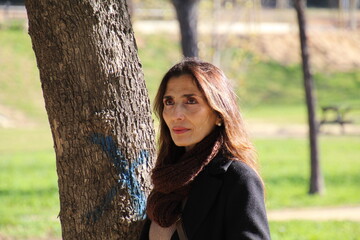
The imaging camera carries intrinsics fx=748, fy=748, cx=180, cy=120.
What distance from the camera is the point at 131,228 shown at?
11.7 ft

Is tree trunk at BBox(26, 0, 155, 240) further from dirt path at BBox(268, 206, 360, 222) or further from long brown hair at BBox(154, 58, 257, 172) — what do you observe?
dirt path at BBox(268, 206, 360, 222)

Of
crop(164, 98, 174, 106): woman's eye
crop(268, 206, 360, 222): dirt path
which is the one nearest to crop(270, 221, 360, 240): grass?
crop(268, 206, 360, 222): dirt path

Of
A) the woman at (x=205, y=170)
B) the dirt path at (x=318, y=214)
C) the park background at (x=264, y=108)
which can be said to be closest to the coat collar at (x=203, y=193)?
the woman at (x=205, y=170)

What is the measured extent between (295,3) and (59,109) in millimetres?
9673

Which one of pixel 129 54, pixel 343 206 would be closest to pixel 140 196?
pixel 129 54

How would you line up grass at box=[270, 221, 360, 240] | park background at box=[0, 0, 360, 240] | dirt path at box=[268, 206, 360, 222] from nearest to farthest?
grass at box=[270, 221, 360, 240], dirt path at box=[268, 206, 360, 222], park background at box=[0, 0, 360, 240]

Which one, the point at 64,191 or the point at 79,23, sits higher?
the point at 79,23

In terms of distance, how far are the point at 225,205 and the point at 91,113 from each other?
3.04 feet

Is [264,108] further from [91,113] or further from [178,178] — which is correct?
[178,178]

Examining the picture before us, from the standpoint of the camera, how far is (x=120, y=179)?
358 cm

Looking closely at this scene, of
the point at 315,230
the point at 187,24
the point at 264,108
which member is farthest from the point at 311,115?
the point at 264,108

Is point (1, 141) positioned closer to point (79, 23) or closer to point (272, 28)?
point (79, 23)

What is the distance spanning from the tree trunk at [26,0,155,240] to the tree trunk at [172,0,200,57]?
8379 mm

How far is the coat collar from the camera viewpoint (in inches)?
117
